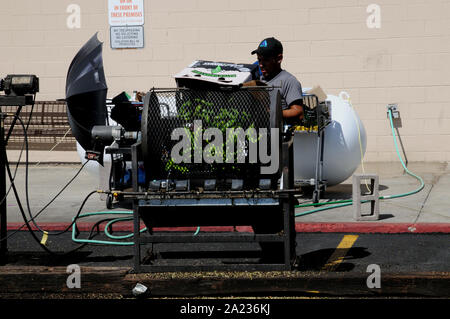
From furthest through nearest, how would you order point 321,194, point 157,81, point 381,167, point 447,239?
1. point 157,81
2. point 381,167
3. point 321,194
4. point 447,239

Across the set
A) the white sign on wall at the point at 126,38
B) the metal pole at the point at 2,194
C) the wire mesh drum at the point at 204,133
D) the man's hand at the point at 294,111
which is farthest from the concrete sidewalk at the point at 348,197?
the wire mesh drum at the point at 204,133

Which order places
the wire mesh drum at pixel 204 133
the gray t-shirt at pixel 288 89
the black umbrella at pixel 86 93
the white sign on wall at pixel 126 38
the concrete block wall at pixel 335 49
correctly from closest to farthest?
1. the wire mesh drum at pixel 204 133
2. the black umbrella at pixel 86 93
3. the gray t-shirt at pixel 288 89
4. the concrete block wall at pixel 335 49
5. the white sign on wall at pixel 126 38

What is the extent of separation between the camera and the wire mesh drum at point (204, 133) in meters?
4.28

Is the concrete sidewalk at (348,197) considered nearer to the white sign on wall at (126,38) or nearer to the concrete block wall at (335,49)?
the concrete block wall at (335,49)

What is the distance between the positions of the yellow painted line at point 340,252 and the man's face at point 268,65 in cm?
180

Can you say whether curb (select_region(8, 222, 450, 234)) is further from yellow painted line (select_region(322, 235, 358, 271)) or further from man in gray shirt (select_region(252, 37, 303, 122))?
man in gray shirt (select_region(252, 37, 303, 122))

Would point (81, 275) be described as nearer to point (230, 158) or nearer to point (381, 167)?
point (230, 158)

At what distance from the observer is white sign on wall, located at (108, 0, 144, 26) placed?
1262 cm

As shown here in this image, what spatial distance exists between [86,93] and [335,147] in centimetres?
407

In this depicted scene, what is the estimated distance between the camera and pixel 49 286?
386cm

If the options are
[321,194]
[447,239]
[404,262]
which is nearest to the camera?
[404,262]

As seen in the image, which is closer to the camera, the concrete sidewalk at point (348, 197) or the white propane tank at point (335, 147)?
the concrete sidewalk at point (348, 197)
